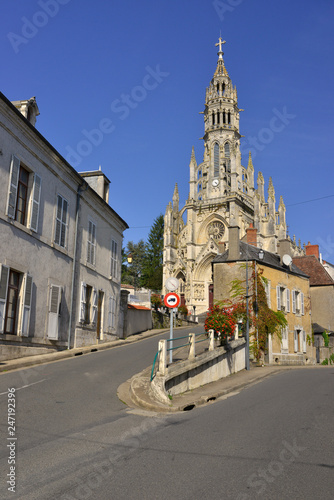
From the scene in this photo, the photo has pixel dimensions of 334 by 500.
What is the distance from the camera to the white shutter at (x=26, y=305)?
1338 cm

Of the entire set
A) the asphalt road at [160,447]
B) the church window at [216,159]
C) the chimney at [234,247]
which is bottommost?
the asphalt road at [160,447]

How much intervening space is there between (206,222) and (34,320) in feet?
141

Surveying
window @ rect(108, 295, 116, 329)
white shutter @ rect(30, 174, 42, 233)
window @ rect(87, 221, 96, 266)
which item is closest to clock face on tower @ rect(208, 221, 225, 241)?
window @ rect(108, 295, 116, 329)

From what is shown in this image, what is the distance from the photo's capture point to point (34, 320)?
14.2 meters

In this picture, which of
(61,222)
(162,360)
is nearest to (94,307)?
(61,222)

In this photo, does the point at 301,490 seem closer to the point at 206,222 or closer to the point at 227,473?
the point at 227,473

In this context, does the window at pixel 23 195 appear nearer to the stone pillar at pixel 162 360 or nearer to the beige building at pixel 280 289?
the stone pillar at pixel 162 360

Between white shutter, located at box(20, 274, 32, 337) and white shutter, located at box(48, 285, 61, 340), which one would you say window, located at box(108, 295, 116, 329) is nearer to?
white shutter, located at box(48, 285, 61, 340)

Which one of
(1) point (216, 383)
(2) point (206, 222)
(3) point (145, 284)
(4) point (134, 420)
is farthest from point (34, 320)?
(3) point (145, 284)

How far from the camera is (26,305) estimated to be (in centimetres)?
1357

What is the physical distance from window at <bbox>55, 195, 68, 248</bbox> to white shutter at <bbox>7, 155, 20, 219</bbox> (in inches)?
116

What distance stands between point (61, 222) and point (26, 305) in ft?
13.1

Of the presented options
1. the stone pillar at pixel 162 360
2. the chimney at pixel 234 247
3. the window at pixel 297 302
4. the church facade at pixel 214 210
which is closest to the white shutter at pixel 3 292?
the stone pillar at pixel 162 360

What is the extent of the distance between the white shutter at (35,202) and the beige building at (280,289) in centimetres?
1144
